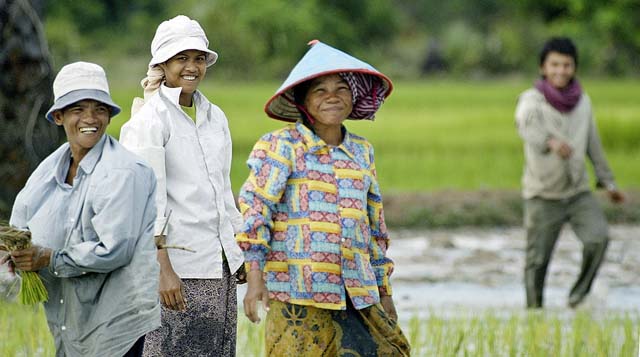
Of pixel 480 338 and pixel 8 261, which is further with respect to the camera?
pixel 480 338

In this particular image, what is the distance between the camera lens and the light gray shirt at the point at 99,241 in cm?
457

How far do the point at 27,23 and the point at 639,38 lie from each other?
14.8m

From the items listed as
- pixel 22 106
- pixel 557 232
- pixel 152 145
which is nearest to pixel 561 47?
pixel 557 232

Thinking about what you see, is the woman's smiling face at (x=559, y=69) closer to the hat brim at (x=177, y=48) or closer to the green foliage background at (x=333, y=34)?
the hat brim at (x=177, y=48)

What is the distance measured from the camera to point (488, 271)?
481 inches

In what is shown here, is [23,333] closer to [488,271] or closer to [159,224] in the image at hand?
[159,224]

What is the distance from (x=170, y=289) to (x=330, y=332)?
61 centimetres

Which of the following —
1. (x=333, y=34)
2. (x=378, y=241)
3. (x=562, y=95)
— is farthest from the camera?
(x=333, y=34)

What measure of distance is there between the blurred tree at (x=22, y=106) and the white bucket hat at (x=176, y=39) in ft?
17.1

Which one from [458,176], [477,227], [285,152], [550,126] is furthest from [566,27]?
[285,152]

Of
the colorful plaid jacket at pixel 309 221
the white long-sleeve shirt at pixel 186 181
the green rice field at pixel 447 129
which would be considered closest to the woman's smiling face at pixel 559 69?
the colorful plaid jacket at pixel 309 221

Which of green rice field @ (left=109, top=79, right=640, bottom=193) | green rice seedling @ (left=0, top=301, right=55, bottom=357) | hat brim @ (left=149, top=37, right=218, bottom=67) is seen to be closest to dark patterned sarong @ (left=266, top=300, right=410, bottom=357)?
hat brim @ (left=149, top=37, right=218, bottom=67)

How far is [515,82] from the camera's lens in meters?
43.3

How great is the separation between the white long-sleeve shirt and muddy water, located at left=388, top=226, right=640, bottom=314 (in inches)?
153
